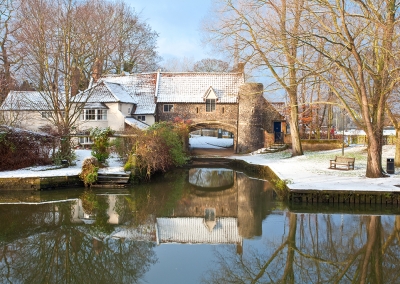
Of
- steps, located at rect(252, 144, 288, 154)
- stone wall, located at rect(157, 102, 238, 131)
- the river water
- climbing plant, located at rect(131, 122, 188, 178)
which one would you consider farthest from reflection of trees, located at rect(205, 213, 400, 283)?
stone wall, located at rect(157, 102, 238, 131)

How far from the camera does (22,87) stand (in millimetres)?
34344

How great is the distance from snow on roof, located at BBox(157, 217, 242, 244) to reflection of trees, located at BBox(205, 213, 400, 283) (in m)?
0.75

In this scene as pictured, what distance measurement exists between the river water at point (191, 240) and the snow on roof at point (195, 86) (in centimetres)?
1857

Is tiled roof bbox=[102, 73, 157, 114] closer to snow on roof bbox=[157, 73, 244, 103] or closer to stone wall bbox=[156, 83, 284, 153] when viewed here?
snow on roof bbox=[157, 73, 244, 103]

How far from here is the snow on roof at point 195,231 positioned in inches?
368

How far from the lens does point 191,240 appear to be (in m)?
9.33

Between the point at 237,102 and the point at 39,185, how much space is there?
771 inches

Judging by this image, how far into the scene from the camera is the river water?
733 centimetres

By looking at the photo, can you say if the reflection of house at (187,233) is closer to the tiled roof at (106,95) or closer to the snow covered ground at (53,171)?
the snow covered ground at (53,171)

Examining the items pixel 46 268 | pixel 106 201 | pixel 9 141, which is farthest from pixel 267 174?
pixel 46 268

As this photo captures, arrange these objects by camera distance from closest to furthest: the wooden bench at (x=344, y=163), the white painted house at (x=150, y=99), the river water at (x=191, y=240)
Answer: the river water at (x=191, y=240) < the wooden bench at (x=344, y=163) < the white painted house at (x=150, y=99)

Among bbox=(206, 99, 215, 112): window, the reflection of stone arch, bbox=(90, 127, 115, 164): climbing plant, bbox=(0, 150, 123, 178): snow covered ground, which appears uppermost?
bbox=(206, 99, 215, 112): window

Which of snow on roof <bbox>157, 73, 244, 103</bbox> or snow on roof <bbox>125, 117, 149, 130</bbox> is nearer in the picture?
snow on roof <bbox>125, 117, 149, 130</bbox>

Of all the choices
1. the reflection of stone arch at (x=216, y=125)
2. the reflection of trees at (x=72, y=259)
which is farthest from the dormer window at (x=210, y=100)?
the reflection of trees at (x=72, y=259)
